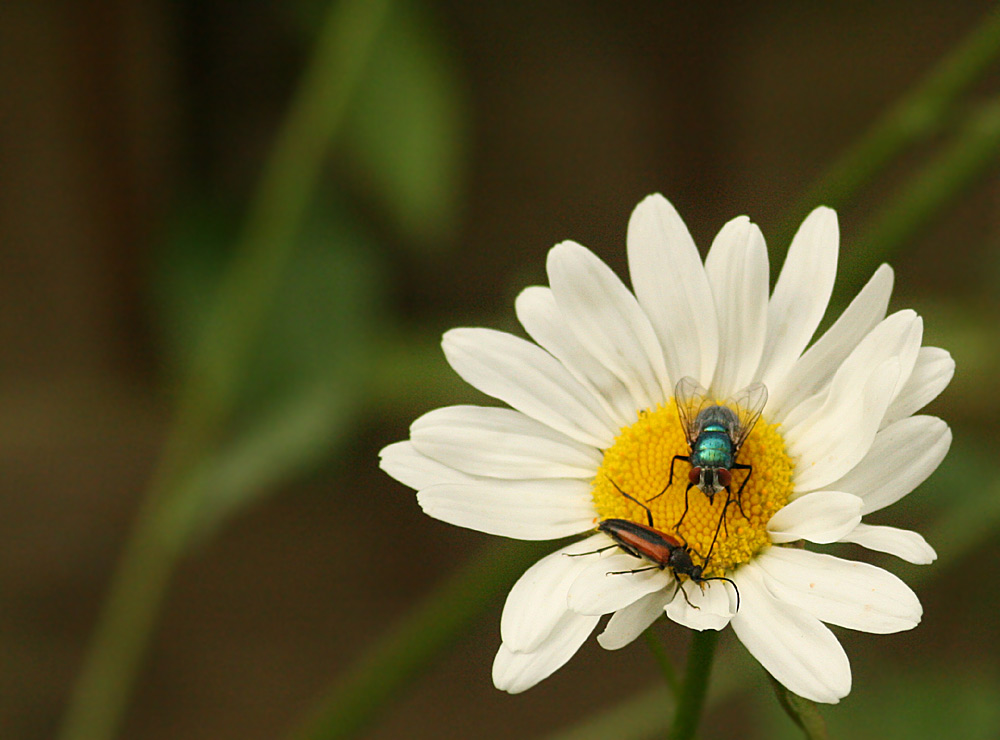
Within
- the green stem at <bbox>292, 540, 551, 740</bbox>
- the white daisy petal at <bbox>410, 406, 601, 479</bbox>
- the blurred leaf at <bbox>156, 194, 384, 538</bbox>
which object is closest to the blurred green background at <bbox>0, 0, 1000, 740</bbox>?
the blurred leaf at <bbox>156, 194, 384, 538</bbox>

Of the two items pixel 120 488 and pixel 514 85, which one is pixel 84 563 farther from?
pixel 514 85

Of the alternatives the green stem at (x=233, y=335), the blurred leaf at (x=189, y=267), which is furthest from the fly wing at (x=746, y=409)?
the blurred leaf at (x=189, y=267)

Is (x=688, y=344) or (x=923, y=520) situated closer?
(x=688, y=344)

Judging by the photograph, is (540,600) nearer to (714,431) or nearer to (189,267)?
(714,431)

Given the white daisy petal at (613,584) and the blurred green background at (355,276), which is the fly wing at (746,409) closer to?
the white daisy petal at (613,584)

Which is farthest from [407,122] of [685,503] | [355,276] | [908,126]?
[685,503]

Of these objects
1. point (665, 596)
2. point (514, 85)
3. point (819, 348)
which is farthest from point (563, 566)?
point (514, 85)
